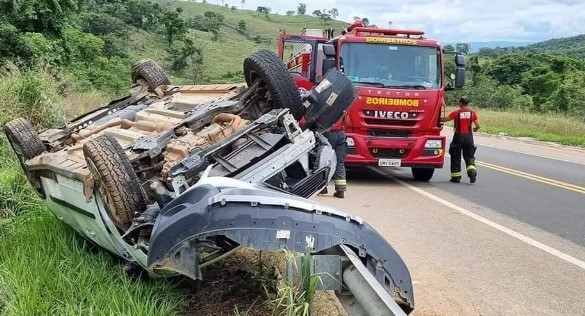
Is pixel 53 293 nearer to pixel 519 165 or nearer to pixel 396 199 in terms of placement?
pixel 396 199

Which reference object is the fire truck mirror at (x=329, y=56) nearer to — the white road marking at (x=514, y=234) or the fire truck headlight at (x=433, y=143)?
the fire truck headlight at (x=433, y=143)

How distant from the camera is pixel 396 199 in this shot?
9078mm

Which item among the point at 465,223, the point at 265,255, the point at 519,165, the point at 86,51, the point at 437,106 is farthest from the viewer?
the point at 86,51

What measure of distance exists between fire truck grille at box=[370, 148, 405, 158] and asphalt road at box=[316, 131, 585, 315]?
1.68ft

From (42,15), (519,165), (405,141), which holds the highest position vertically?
(42,15)

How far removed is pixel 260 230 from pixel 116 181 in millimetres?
1174

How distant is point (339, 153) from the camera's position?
29.7ft

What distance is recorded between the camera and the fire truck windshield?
10312mm

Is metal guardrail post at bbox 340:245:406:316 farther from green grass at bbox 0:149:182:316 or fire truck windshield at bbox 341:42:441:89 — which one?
fire truck windshield at bbox 341:42:441:89

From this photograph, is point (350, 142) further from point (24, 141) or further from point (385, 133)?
point (24, 141)

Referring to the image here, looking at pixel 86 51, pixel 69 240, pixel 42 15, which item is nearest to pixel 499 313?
pixel 69 240

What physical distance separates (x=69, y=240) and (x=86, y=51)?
2015cm

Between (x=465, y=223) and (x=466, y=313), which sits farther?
(x=465, y=223)

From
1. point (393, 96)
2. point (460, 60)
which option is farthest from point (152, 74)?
point (460, 60)
